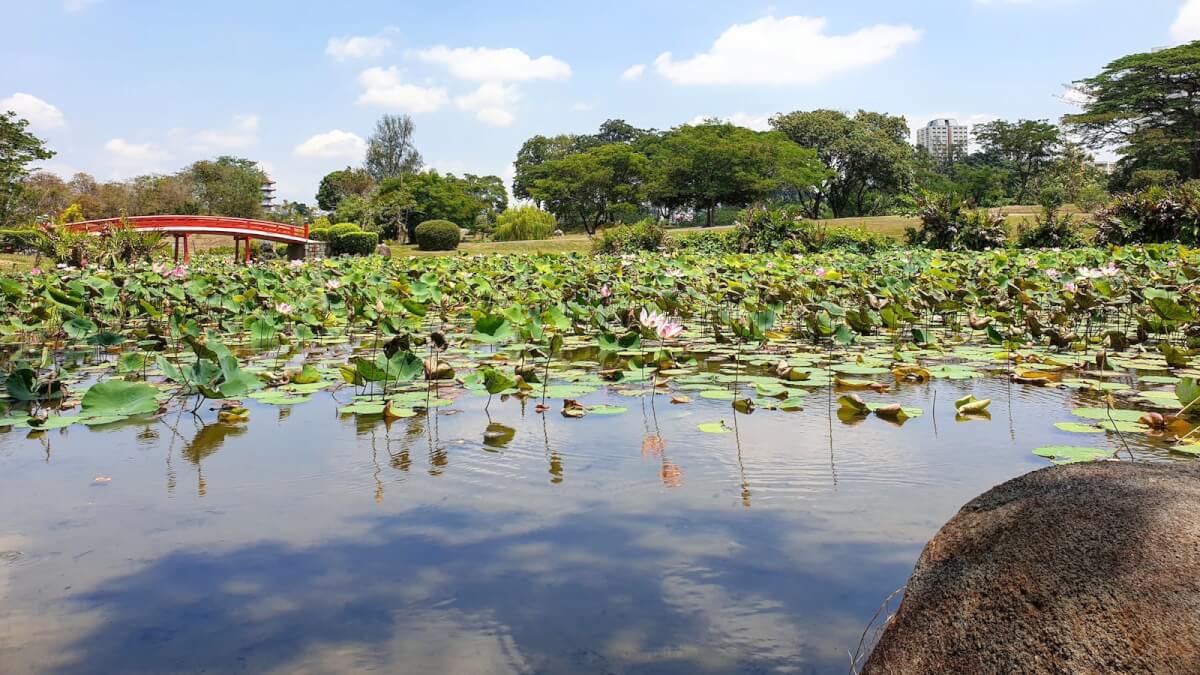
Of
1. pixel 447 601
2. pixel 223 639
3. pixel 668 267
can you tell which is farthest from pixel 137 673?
pixel 668 267

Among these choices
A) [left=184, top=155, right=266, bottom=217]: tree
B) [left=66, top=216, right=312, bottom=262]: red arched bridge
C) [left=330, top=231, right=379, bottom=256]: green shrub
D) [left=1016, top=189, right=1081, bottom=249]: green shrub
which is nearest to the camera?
[left=1016, top=189, right=1081, bottom=249]: green shrub

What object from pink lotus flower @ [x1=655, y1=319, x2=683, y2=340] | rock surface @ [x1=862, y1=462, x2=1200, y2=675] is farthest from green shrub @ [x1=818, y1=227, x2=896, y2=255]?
A: rock surface @ [x1=862, y1=462, x2=1200, y2=675]

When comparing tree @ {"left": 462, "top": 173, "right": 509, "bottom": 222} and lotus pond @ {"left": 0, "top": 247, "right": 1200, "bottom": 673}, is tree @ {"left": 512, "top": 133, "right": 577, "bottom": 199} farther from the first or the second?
lotus pond @ {"left": 0, "top": 247, "right": 1200, "bottom": 673}

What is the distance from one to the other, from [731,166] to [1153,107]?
1558 centimetres

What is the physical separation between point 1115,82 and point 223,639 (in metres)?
37.1

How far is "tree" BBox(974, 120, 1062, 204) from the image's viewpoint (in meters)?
42.7

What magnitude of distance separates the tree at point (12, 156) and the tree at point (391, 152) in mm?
28646

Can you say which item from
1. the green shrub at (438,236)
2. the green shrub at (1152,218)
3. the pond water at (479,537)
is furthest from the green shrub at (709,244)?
the pond water at (479,537)

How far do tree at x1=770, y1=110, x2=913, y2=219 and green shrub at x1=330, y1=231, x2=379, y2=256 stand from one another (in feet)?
70.1

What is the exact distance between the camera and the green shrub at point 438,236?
25.5m

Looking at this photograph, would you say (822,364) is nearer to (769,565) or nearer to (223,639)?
(769,565)

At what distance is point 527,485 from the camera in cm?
212

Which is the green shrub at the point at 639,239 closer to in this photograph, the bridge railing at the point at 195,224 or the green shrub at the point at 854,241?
the green shrub at the point at 854,241

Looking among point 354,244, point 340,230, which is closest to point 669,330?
point 354,244
